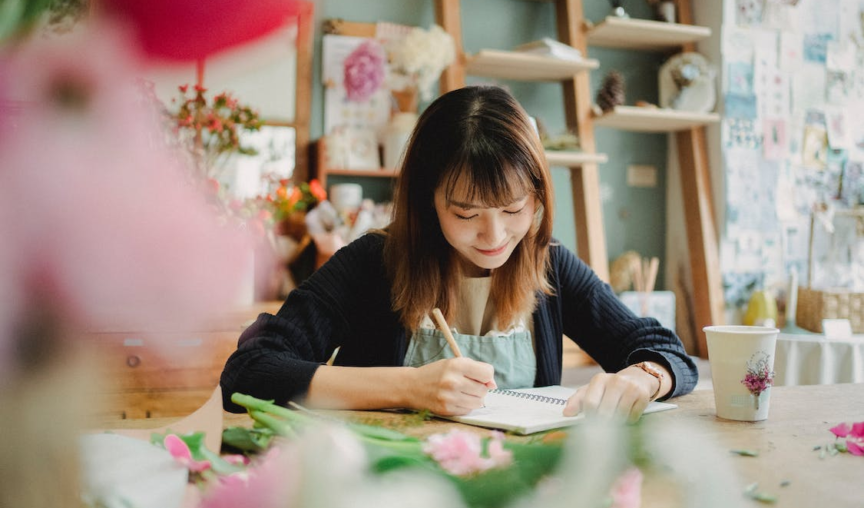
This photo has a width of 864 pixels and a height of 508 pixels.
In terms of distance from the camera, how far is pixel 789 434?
2.53 ft

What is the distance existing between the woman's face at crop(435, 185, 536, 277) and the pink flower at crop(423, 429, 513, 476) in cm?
64

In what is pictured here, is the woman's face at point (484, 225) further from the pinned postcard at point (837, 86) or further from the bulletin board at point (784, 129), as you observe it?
the pinned postcard at point (837, 86)

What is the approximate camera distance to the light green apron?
48.2 inches

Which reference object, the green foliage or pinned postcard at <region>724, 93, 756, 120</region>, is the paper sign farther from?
the green foliage

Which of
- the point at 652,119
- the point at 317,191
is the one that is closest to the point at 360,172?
the point at 317,191

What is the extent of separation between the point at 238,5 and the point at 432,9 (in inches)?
112

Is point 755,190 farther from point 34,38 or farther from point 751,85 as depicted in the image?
point 34,38

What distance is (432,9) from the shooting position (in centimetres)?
281

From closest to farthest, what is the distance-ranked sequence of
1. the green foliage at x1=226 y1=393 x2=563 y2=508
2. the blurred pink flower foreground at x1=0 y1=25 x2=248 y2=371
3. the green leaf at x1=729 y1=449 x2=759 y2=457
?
the blurred pink flower foreground at x1=0 y1=25 x2=248 y2=371
the green foliage at x1=226 y1=393 x2=563 y2=508
the green leaf at x1=729 y1=449 x2=759 y2=457

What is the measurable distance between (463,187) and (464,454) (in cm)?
75

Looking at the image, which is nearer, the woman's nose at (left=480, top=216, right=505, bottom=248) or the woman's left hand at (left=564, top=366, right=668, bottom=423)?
the woman's left hand at (left=564, top=366, right=668, bottom=423)

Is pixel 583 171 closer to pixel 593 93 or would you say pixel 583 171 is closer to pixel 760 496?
pixel 593 93

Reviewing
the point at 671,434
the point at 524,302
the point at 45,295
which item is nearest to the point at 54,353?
the point at 45,295

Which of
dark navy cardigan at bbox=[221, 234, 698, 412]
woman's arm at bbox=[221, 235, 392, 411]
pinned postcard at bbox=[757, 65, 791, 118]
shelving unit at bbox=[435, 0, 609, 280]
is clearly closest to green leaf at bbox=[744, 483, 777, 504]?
dark navy cardigan at bbox=[221, 234, 698, 412]
